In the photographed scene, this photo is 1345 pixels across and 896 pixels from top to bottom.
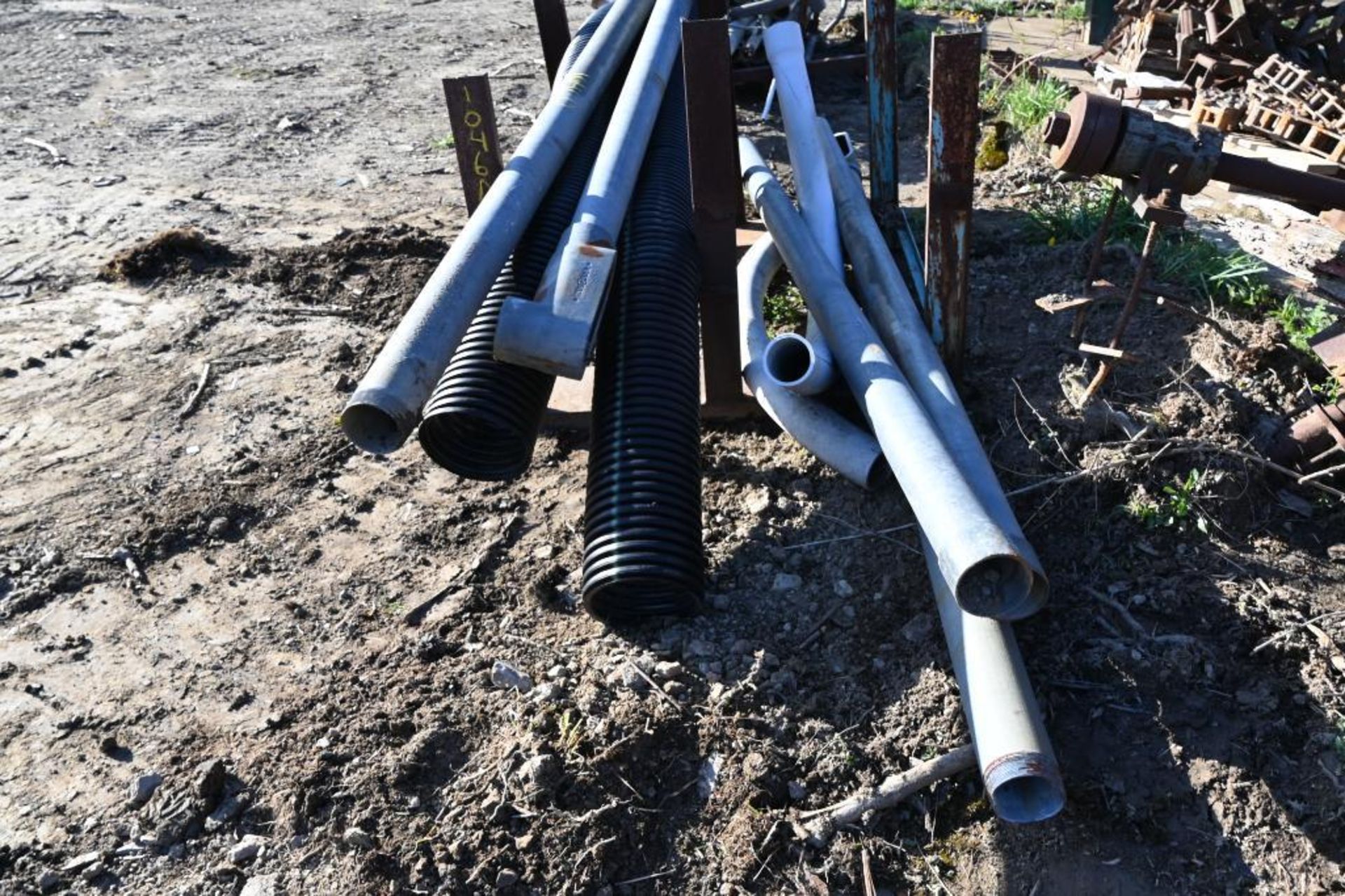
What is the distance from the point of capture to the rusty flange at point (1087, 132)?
280cm

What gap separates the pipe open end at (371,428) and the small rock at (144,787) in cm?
110

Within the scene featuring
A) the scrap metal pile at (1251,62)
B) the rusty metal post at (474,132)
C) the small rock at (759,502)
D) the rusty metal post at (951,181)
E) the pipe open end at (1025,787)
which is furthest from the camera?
the scrap metal pile at (1251,62)

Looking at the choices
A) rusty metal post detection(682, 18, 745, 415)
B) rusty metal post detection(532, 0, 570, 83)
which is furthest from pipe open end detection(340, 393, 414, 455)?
rusty metal post detection(532, 0, 570, 83)

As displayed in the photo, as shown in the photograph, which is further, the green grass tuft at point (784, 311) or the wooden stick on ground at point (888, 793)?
the green grass tuft at point (784, 311)

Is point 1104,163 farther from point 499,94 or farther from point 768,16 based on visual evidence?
point 499,94

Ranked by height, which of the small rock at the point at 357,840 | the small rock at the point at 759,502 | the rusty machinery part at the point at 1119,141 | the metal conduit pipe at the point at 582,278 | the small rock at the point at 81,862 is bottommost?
the small rock at the point at 81,862

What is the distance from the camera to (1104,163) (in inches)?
114

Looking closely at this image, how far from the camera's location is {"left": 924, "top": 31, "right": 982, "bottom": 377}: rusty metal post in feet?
9.76

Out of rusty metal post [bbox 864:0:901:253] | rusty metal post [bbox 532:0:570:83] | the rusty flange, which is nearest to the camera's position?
the rusty flange

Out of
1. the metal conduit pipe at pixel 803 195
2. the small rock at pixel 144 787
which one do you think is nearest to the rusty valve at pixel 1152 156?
the metal conduit pipe at pixel 803 195

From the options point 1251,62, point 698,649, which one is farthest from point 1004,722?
point 1251,62

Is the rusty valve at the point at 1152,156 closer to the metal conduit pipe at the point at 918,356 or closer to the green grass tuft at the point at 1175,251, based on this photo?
the metal conduit pipe at the point at 918,356

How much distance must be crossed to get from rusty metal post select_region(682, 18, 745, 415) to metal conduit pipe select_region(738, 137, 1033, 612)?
303mm

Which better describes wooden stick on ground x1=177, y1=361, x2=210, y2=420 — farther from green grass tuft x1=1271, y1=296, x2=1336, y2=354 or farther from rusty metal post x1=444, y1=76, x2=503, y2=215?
green grass tuft x1=1271, y1=296, x2=1336, y2=354
